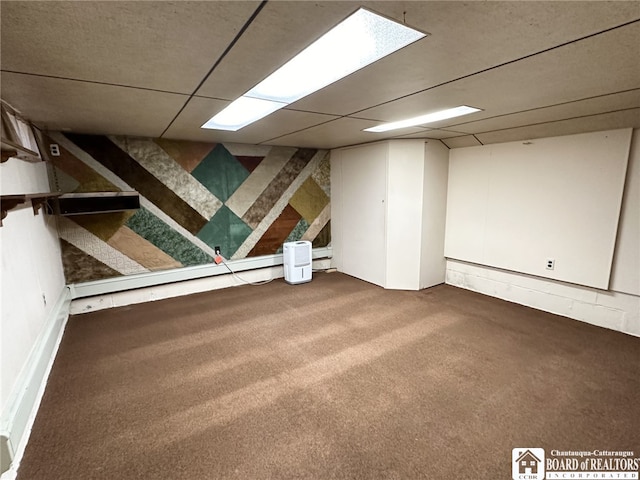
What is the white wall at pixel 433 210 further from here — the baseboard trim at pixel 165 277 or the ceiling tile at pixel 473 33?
the ceiling tile at pixel 473 33

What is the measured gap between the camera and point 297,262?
4527 mm

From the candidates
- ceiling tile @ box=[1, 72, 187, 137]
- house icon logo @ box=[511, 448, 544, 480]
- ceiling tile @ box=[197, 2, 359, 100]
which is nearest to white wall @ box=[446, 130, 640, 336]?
house icon logo @ box=[511, 448, 544, 480]

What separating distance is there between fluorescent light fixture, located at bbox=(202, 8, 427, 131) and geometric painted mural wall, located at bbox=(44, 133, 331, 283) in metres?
2.21

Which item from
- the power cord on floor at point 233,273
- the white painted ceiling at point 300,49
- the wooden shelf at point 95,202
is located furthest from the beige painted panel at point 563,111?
the wooden shelf at point 95,202

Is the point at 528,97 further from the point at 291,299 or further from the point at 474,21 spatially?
the point at 291,299

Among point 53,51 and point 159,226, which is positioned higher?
point 53,51

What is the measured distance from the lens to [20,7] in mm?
1003

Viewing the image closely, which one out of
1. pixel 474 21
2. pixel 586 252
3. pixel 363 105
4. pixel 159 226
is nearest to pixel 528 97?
pixel 363 105

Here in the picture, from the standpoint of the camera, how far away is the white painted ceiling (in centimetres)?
107

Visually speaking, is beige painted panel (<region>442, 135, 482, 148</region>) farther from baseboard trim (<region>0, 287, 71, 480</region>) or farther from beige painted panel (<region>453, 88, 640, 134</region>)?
baseboard trim (<region>0, 287, 71, 480</region>)

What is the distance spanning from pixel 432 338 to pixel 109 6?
10.1 ft

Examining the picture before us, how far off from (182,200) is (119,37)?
2.95m

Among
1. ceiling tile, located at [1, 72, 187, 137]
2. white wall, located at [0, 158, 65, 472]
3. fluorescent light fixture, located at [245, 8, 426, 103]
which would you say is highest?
fluorescent light fixture, located at [245, 8, 426, 103]

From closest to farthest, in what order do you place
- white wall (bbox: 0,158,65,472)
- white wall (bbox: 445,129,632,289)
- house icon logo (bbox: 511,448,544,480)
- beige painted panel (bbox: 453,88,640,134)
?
1. house icon logo (bbox: 511,448,544,480)
2. white wall (bbox: 0,158,65,472)
3. beige painted panel (bbox: 453,88,640,134)
4. white wall (bbox: 445,129,632,289)
